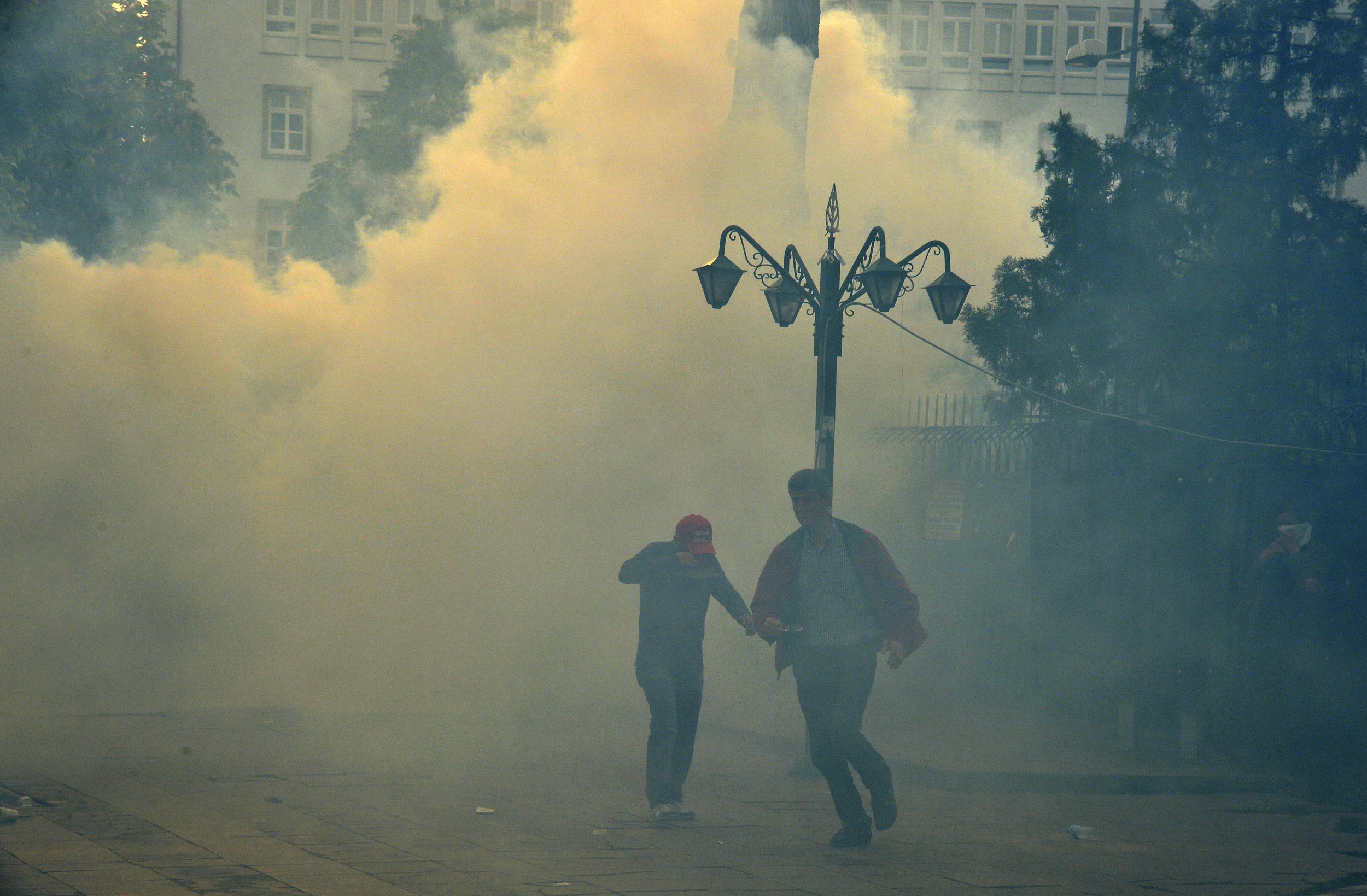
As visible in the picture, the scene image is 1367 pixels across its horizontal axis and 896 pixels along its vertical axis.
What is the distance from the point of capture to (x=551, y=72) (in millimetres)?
14984

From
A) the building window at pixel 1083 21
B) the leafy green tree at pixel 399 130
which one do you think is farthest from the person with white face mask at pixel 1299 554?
the building window at pixel 1083 21

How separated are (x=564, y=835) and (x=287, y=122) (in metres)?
34.9

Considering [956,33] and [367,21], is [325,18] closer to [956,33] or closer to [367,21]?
[367,21]

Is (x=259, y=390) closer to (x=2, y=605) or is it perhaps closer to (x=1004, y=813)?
(x=2, y=605)

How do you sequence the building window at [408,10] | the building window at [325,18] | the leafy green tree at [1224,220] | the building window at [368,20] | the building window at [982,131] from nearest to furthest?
the leafy green tree at [1224,220] < the building window at [408,10] < the building window at [982,131] < the building window at [368,20] < the building window at [325,18]

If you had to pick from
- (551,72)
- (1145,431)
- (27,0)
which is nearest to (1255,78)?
(1145,431)

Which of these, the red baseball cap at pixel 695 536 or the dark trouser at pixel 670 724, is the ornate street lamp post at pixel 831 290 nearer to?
the red baseball cap at pixel 695 536

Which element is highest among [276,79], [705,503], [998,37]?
[998,37]

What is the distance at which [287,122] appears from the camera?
38.3 meters

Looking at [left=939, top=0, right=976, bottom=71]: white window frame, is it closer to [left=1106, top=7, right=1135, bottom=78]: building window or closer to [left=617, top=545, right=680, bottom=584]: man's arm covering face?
[left=1106, top=7, right=1135, bottom=78]: building window

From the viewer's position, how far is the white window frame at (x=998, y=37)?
1538 inches

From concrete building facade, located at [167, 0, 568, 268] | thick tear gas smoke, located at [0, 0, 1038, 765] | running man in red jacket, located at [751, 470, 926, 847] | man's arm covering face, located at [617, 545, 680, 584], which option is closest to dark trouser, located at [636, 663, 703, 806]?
man's arm covering face, located at [617, 545, 680, 584]

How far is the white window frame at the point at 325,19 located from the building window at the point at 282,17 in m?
0.38

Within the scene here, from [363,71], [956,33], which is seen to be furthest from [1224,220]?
[363,71]
